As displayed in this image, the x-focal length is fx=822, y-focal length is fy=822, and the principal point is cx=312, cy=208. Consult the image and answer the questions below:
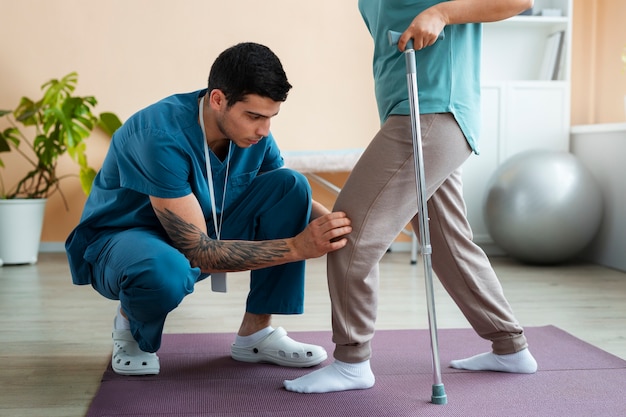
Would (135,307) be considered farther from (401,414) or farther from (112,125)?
(112,125)

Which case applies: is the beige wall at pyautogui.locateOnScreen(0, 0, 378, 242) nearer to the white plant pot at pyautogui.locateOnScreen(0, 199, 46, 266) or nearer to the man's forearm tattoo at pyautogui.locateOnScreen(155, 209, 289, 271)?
the white plant pot at pyautogui.locateOnScreen(0, 199, 46, 266)

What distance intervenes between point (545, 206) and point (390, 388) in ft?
7.35

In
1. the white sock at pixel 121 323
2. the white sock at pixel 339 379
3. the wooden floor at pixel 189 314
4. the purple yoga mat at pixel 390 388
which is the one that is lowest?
the wooden floor at pixel 189 314

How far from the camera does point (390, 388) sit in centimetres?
204

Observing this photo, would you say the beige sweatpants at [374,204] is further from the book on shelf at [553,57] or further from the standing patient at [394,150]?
the book on shelf at [553,57]

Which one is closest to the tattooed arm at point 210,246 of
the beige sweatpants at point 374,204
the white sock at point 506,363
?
the beige sweatpants at point 374,204

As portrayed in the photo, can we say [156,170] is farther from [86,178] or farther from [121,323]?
[86,178]

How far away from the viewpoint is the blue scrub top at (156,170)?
200 centimetres

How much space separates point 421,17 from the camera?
1.79 metres

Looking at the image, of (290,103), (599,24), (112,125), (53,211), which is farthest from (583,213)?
(53,211)

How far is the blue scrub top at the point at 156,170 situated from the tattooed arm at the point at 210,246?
0.13 ft

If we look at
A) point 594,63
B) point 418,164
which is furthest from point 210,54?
point 418,164

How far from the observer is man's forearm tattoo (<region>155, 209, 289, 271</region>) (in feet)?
6.61

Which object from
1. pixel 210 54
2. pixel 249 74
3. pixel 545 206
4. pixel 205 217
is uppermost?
pixel 210 54
